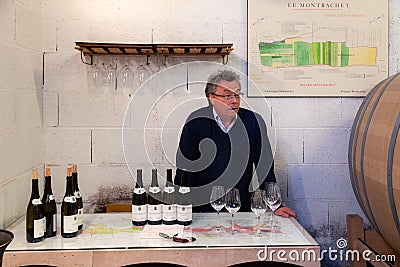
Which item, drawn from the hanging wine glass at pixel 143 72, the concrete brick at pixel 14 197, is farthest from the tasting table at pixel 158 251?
the hanging wine glass at pixel 143 72

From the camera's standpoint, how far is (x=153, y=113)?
315 centimetres

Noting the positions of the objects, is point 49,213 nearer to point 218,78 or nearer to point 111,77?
point 111,77

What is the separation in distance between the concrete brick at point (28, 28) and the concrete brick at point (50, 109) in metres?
0.30

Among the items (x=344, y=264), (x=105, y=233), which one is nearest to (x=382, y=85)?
(x=105, y=233)

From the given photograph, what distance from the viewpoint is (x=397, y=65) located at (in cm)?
316

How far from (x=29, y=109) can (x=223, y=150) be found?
1160 mm

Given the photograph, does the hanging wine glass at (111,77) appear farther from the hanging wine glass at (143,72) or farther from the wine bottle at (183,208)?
the wine bottle at (183,208)

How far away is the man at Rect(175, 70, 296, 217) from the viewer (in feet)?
9.63

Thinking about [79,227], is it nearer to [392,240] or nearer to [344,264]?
[392,240]

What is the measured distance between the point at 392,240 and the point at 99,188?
6.30ft

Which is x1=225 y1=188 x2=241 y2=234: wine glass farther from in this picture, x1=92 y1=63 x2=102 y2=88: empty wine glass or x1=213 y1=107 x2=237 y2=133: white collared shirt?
x1=92 y1=63 x2=102 y2=88: empty wine glass

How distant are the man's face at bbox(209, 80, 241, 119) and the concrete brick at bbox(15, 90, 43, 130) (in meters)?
1.07

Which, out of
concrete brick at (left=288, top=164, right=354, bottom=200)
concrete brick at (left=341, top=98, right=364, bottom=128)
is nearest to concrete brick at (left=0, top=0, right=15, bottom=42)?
concrete brick at (left=288, top=164, right=354, bottom=200)

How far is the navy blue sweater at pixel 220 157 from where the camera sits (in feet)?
9.64
